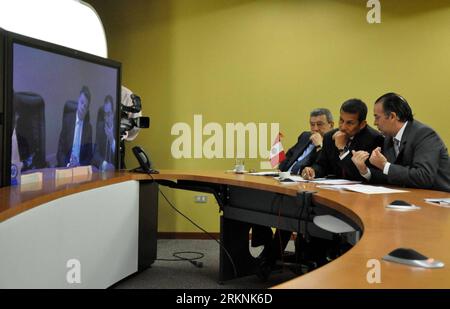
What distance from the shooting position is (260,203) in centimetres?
315

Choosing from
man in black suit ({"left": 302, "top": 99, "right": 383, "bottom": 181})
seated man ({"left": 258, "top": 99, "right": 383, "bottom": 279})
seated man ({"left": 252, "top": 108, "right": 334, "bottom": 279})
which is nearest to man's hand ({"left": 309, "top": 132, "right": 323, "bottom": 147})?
seated man ({"left": 252, "top": 108, "right": 334, "bottom": 279})

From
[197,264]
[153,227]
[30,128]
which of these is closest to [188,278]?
[197,264]

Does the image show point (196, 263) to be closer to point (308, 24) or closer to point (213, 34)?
point (213, 34)

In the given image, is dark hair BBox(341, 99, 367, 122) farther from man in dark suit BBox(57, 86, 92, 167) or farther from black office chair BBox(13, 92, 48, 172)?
black office chair BBox(13, 92, 48, 172)

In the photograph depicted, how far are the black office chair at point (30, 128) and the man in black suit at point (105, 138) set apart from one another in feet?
2.03

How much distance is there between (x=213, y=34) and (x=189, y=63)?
41 cm

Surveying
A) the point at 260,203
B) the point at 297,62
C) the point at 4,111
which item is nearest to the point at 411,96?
the point at 297,62

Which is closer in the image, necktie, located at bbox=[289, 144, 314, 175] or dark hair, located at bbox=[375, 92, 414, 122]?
dark hair, located at bbox=[375, 92, 414, 122]

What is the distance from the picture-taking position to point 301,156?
381 cm

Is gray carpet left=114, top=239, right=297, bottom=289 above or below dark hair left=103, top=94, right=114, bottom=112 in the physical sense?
below

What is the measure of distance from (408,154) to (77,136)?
2.01 metres

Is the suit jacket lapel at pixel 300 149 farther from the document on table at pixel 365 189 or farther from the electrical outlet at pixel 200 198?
the electrical outlet at pixel 200 198

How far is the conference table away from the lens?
99 centimetres

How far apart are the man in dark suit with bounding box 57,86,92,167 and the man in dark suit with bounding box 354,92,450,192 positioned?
173 centimetres
